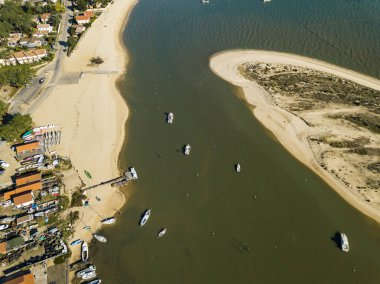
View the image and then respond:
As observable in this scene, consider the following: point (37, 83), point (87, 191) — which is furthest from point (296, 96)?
point (37, 83)

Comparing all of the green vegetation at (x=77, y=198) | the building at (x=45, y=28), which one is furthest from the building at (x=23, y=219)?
the building at (x=45, y=28)

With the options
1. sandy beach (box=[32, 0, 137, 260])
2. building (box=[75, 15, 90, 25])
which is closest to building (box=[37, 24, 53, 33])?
building (box=[75, 15, 90, 25])

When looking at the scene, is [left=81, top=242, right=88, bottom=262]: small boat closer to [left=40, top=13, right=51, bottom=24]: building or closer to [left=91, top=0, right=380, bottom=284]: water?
[left=91, top=0, right=380, bottom=284]: water

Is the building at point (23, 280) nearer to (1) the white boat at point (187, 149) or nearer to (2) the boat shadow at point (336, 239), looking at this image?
(1) the white boat at point (187, 149)

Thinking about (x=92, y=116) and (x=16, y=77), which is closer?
(x=92, y=116)

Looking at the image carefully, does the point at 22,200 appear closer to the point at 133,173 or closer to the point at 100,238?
the point at 100,238

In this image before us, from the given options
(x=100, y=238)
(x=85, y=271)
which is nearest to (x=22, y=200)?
(x=100, y=238)
